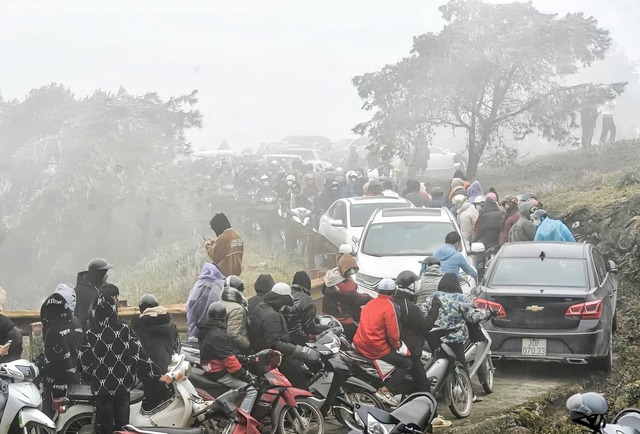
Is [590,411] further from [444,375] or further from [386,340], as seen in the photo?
[444,375]

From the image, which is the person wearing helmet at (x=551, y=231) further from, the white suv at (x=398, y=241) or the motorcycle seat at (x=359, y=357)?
the motorcycle seat at (x=359, y=357)

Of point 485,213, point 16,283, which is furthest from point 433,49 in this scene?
point 16,283

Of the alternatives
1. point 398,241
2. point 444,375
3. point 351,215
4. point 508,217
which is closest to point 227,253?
point 444,375

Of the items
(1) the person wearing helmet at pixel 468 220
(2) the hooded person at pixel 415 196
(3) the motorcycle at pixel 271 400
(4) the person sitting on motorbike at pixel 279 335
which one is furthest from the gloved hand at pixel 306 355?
(2) the hooded person at pixel 415 196

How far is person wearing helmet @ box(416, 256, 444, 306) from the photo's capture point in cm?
1230

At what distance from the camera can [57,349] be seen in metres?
9.05

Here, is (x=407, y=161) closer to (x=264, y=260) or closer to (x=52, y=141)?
(x=264, y=260)

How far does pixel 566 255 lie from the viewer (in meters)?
12.7

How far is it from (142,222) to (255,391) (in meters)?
26.1

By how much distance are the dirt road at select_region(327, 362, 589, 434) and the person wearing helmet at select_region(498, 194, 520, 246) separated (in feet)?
13.5

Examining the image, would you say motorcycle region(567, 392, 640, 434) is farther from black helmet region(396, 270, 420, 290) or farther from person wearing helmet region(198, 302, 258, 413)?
black helmet region(396, 270, 420, 290)

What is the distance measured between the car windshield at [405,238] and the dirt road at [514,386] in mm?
3331

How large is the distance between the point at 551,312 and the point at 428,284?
154 cm

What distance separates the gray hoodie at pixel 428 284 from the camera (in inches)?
484
